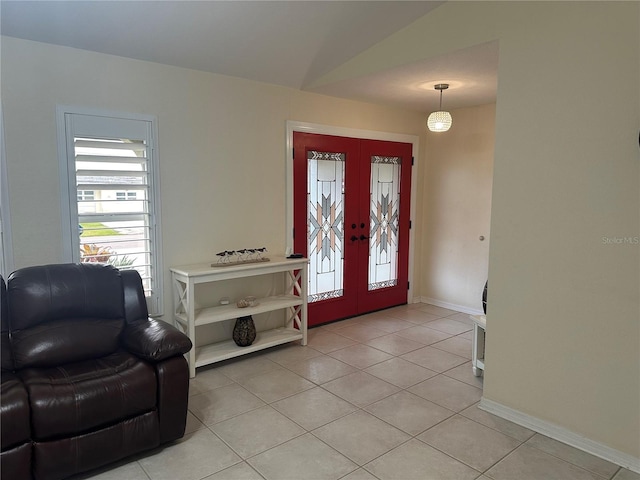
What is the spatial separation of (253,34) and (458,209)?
3.09m

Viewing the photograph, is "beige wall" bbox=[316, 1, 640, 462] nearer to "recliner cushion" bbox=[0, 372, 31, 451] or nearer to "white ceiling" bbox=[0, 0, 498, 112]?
"white ceiling" bbox=[0, 0, 498, 112]

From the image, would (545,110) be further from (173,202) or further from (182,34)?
(173,202)

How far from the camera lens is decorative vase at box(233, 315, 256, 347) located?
149 inches

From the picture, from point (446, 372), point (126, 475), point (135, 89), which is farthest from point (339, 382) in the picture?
point (135, 89)

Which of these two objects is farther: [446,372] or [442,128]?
[442,128]

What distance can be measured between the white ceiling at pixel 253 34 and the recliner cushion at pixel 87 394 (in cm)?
207

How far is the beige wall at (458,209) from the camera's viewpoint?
4922mm

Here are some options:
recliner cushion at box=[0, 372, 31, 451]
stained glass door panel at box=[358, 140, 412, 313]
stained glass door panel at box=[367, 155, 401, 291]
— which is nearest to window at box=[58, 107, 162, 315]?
recliner cushion at box=[0, 372, 31, 451]

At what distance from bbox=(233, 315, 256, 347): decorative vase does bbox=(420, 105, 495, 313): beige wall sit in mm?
2665

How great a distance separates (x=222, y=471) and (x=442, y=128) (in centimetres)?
331

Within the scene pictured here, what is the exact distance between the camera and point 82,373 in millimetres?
2316

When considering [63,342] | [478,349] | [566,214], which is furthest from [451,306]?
[63,342]

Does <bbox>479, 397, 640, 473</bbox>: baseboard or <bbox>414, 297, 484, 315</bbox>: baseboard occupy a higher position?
<bbox>414, 297, 484, 315</bbox>: baseboard

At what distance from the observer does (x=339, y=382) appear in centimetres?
338
